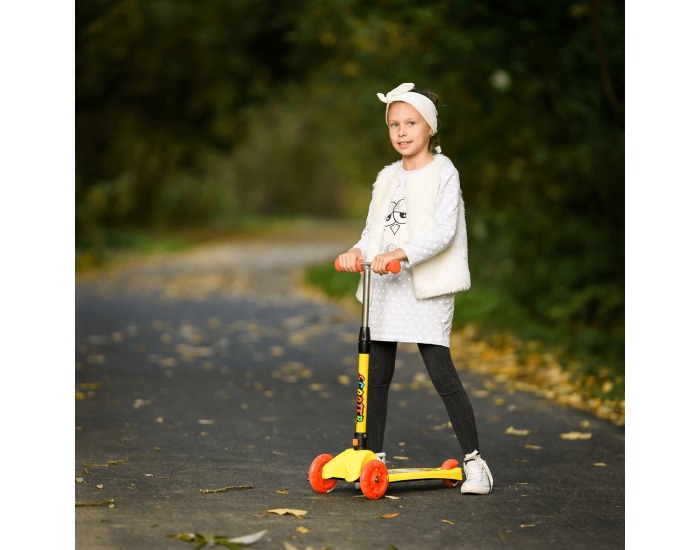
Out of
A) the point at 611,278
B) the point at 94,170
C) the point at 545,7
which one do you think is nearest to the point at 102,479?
the point at 545,7

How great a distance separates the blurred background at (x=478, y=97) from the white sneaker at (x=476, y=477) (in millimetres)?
2869

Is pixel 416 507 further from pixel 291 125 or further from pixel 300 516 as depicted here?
pixel 291 125

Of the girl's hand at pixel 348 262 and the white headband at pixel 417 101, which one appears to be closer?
the girl's hand at pixel 348 262

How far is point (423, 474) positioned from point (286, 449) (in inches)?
54.5

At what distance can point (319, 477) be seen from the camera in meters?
5.10

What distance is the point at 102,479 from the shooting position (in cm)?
541

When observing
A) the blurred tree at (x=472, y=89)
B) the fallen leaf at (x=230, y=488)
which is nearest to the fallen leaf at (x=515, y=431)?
the fallen leaf at (x=230, y=488)

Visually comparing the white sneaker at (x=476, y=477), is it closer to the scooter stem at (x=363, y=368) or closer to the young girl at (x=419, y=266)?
the young girl at (x=419, y=266)

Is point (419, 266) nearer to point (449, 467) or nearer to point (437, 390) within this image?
point (437, 390)

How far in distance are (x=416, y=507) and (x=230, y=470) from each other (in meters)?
1.18

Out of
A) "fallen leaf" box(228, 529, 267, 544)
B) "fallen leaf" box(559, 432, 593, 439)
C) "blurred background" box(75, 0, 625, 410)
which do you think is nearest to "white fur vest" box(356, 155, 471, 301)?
"fallen leaf" box(228, 529, 267, 544)

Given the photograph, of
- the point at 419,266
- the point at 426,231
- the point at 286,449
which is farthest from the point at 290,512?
the point at 286,449

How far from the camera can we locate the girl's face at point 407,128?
17.0 ft

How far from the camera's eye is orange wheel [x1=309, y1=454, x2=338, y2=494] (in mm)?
5091
